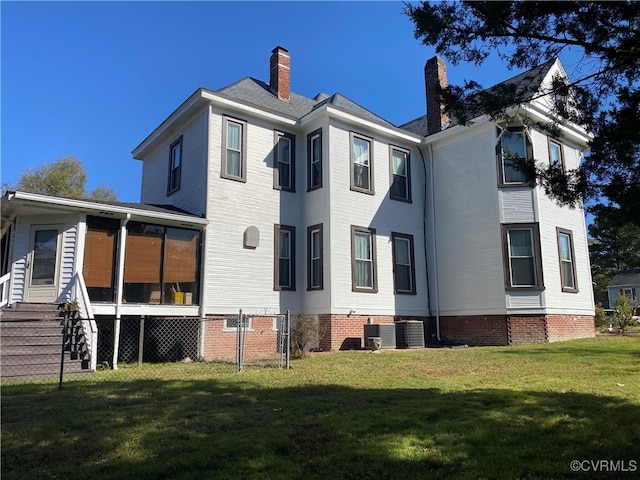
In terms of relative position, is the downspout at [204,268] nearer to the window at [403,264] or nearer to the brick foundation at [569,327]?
the window at [403,264]

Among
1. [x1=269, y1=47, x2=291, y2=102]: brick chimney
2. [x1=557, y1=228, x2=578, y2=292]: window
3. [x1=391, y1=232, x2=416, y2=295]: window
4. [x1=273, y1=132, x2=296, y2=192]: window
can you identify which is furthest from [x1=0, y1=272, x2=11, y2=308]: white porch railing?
[x1=557, y1=228, x2=578, y2=292]: window

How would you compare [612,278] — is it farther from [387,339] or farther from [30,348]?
[30,348]

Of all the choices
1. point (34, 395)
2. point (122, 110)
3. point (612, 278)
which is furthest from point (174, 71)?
point (612, 278)

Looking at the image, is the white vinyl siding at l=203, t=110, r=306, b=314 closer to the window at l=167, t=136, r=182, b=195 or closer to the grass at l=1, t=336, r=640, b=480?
the window at l=167, t=136, r=182, b=195

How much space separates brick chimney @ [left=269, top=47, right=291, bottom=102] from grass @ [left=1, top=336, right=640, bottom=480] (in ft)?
37.6

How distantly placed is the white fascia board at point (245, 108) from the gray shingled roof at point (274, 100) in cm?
13

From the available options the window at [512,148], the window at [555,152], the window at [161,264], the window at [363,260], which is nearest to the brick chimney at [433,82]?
the window at [512,148]

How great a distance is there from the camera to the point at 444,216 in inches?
651

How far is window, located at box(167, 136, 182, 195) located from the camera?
15.6 metres

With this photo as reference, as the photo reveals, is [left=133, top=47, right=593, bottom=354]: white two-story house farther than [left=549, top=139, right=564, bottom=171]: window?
No

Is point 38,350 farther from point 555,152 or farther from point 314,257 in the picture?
point 555,152

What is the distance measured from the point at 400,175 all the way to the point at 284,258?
5.19 metres

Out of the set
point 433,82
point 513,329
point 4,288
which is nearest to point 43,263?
point 4,288

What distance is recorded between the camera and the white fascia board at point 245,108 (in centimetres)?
1375
